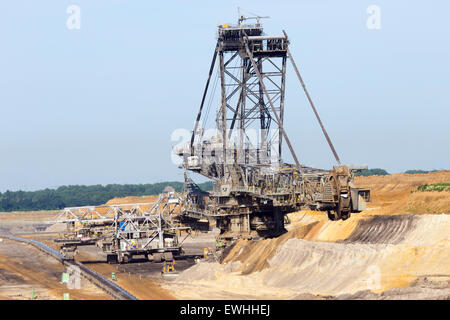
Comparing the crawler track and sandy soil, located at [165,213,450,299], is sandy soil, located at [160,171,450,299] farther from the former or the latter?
the crawler track

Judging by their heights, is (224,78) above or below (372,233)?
above

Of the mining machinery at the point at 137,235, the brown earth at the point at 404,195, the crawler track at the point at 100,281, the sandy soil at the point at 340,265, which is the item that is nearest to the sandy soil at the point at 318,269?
the sandy soil at the point at 340,265

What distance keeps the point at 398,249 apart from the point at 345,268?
4.00 meters

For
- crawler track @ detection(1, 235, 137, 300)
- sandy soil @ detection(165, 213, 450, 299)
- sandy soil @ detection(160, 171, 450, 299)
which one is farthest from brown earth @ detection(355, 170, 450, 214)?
crawler track @ detection(1, 235, 137, 300)

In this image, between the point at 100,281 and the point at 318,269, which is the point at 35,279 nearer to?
the point at 100,281

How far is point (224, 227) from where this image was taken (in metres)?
81.1

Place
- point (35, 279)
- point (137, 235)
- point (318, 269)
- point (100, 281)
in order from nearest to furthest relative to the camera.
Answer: point (318, 269), point (100, 281), point (35, 279), point (137, 235)

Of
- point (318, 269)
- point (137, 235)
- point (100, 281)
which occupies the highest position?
point (137, 235)

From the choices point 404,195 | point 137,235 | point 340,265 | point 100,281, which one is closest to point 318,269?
point 340,265

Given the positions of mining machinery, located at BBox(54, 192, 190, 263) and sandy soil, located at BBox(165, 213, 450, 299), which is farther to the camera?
mining machinery, located at BBox(54, 192, 190, 263)

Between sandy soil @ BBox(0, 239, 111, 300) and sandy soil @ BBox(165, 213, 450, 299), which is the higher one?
sandy soil @ BBox(165, 213, 450, 299)

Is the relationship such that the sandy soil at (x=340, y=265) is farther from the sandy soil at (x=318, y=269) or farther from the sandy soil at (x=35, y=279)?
the sandy soil at (x=35, y=279)
